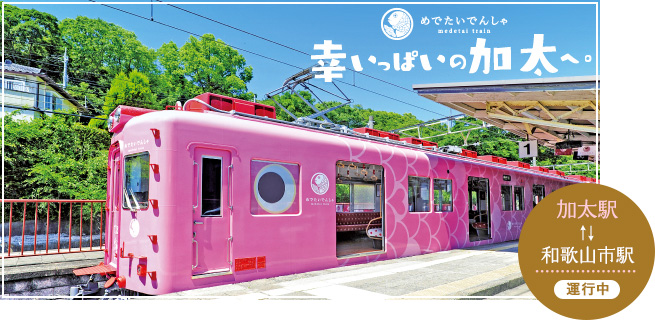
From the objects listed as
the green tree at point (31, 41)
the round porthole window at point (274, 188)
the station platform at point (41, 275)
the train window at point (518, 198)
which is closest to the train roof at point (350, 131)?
the train window at point (518, 198)

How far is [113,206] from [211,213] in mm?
1980

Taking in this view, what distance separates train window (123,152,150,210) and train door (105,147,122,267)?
8.5 inches

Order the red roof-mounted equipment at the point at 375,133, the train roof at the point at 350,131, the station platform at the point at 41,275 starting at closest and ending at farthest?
the station platform at the point at 41,275 → the train roof at the point at 350,131 → the red roof-mounted equipment at the point at 375,133

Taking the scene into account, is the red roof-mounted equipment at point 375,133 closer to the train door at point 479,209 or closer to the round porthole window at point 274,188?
the round porthole window at point 274,188

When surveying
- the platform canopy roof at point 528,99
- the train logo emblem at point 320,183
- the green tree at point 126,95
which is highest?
the green tree at point 126,95

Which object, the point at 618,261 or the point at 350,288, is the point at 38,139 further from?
the point at 618,261

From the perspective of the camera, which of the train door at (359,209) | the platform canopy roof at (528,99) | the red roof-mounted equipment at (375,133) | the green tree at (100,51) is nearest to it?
the platform canopy roof at (528,99)

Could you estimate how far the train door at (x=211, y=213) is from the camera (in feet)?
18.7

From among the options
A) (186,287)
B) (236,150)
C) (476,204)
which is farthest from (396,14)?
(476,204)

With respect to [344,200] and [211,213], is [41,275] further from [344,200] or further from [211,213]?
[344,200]

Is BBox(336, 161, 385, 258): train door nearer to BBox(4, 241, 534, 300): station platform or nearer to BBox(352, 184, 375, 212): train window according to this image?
BBox(352, 184, 375, 212): train window

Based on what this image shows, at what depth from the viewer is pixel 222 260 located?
590 cm

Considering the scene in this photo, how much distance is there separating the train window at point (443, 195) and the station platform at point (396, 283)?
6.02 ft

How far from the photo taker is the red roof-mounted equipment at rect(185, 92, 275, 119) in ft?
21.2
